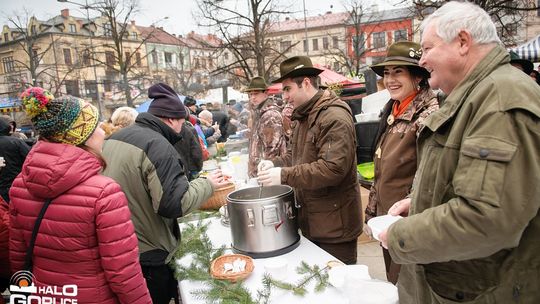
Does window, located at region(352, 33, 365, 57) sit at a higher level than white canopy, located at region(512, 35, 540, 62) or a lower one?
higher

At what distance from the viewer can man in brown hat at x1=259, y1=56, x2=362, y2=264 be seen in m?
2.37

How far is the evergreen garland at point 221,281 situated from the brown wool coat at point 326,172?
21.1 inches

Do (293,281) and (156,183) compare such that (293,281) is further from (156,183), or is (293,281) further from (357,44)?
(357,44)

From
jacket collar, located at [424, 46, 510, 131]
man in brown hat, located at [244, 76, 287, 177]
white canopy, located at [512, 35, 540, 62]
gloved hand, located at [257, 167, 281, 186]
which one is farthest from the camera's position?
white canopy, located at [512, 35, 540, 62]

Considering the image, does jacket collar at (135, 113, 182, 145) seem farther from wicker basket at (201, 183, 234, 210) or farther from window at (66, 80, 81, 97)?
window at (66, 80, 81, 97)

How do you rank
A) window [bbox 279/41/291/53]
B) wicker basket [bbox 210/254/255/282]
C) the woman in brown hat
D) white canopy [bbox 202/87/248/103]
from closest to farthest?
wicker basket [bbox 210/254/255/282], the woman in brown hat, window [bbox 279/41/291/53], white canopy [bbox 202/87/248/103]

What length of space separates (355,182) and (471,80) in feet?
5.03

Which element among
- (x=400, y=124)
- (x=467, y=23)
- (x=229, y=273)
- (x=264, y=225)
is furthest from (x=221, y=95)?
(x=467, y=23)

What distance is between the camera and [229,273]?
1.97 m

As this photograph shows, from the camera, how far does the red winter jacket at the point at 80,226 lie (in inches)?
64.4

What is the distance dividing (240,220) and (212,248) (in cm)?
46

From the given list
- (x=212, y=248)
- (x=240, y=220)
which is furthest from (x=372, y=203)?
(x=212, y=248)

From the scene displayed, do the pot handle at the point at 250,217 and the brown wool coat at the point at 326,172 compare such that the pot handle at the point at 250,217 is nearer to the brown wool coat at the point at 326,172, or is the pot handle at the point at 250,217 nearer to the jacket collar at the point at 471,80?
the brown wool coat at the point at 326,172

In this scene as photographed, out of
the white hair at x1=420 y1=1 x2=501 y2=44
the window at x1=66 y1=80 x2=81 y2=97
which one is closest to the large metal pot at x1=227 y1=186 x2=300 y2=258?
the white hair at x1=420 y1=1 x2=501 y2=44
